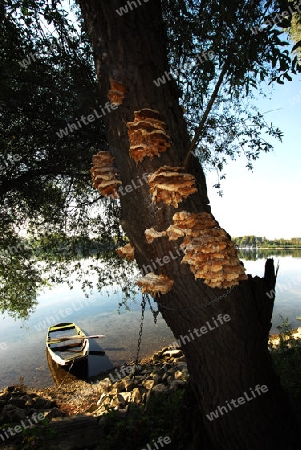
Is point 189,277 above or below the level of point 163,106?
below

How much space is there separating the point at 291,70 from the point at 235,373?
3.71 m

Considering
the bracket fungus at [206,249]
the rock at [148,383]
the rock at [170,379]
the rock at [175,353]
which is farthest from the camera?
the rock at [175,353]

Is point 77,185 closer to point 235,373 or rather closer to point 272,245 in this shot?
point 235,373

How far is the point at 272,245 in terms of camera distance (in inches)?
5546

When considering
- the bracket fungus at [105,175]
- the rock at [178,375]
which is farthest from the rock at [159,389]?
the bracket fungus at [105,175]

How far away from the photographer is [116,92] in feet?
8.32

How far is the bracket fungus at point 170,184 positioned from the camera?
2307 millimetres

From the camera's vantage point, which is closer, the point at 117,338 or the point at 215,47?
the point at 215,47

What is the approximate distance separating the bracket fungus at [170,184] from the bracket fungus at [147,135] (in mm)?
264

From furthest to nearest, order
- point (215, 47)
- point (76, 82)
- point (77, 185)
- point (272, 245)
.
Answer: point (272, 245)
point (77, 185)
point (76, 82)
point (215, 47)

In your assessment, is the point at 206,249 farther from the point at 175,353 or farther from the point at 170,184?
the point at 175,353

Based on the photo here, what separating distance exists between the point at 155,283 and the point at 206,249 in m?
0.57

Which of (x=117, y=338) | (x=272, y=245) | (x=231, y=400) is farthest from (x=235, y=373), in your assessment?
(x=272, y=245)

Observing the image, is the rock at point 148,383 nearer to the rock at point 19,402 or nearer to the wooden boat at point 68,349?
the rock at point 19,402
